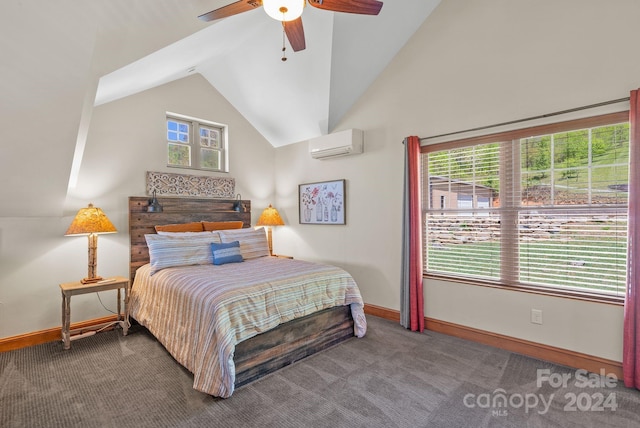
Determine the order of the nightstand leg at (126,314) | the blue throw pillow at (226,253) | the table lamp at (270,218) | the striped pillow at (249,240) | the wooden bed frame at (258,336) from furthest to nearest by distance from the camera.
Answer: the table lamp at (270,218) < the striped pillow at (249,240) < the blue throw pillow at (226,253) < the nightstand leg at (126,314) < the wooden bed frame at (258,336)

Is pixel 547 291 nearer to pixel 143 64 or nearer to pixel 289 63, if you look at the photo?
pixel 289 63

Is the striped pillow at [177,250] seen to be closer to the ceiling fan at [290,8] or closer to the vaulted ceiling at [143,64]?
the vaulted ceiling at [143,64]

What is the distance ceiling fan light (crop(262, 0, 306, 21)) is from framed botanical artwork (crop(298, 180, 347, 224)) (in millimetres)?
2526

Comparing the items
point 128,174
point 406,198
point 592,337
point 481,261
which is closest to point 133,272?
point 128,174

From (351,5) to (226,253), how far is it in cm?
277

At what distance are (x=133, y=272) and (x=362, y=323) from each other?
279 centimetres

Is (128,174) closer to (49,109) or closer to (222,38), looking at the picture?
(49,109)

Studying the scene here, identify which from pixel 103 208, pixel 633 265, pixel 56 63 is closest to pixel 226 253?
pixel 103 208

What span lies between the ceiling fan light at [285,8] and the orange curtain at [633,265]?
2.50 metres

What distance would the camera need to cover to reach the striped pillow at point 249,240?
3.99m

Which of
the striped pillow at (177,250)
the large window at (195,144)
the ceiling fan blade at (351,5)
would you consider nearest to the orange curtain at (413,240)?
the ceiling fan blade at (351,5)

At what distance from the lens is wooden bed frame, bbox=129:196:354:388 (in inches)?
96.4

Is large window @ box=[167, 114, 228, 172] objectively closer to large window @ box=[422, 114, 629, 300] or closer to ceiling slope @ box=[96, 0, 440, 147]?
ceiling slope @ box=[96, 0, 440, 147]

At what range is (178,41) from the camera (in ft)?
8.57
